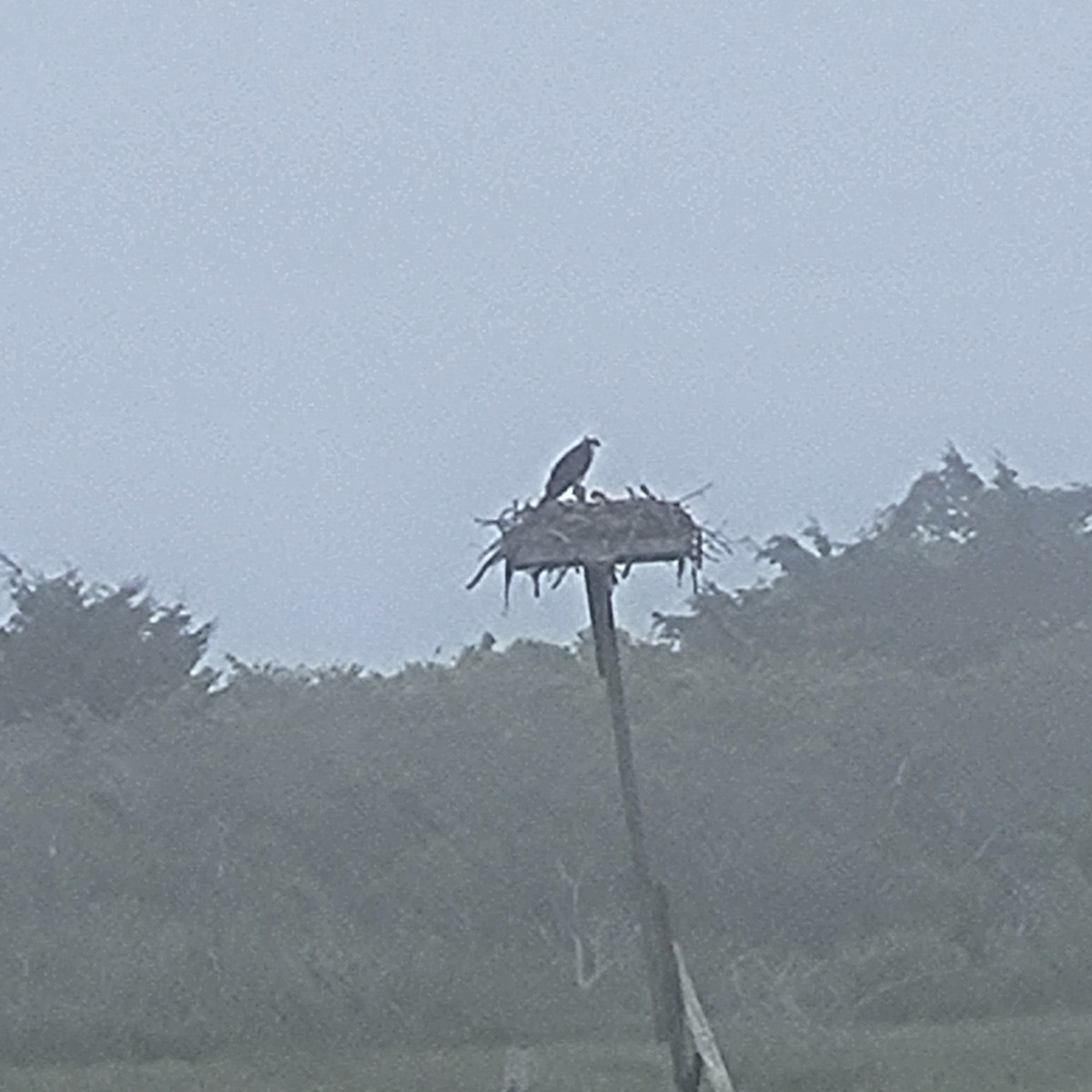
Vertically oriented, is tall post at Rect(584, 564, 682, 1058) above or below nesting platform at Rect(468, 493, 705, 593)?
below

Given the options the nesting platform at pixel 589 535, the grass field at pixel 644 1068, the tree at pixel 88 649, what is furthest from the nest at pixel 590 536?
the tree at pixel 88 649

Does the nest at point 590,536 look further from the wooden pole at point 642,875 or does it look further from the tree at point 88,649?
the tree at point 88,649

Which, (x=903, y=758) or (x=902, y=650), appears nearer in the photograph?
(x=903, y=758)

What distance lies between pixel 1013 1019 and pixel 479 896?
17.0 feet

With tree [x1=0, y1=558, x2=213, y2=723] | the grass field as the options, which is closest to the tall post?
the grass field

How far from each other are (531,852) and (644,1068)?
689cm

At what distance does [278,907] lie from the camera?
2619 centimetres

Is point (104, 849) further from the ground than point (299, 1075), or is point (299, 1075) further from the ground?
point (104, 849)

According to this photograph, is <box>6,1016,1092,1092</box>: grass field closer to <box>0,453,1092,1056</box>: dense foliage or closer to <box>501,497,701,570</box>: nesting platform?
<box>0,453,1092,1056</box>: dense foliage

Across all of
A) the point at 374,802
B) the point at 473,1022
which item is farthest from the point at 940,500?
the point at 473,1022

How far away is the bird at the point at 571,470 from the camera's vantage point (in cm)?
1198

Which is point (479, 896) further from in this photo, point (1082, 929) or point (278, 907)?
point (1082, 929)

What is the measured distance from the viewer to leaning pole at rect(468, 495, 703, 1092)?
1120 centimetres

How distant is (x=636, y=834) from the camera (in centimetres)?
1127
